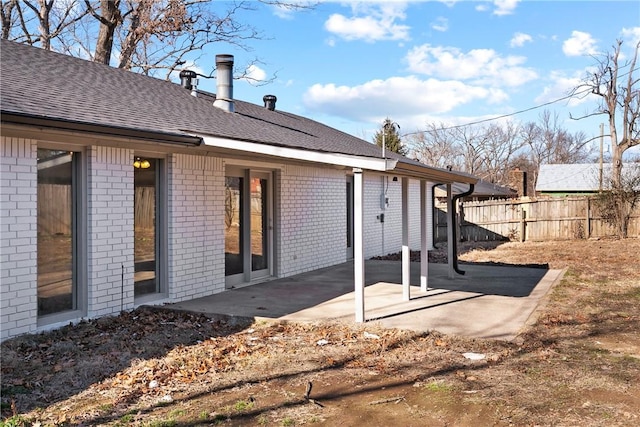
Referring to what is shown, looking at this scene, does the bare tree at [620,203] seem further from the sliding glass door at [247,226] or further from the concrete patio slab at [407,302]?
the sliding glass door at [247,226]

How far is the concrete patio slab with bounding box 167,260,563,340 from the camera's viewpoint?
6.95 metres

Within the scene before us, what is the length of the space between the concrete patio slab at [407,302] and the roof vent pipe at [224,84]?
3.97 meters

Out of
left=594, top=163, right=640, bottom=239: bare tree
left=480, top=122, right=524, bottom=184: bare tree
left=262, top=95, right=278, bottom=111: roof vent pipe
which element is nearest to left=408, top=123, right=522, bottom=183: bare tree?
left=480, top=122, right=524, bottom=184: bare tree

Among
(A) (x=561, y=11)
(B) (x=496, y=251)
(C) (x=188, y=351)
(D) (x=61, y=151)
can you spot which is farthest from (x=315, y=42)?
(C) (x=188, y=351)

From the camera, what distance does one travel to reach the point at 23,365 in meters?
5.11

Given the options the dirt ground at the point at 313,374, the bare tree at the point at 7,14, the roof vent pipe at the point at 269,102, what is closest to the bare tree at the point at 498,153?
the roof vent pipe at the point at 269,102

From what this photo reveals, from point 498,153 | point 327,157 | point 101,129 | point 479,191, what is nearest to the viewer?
point 101,129

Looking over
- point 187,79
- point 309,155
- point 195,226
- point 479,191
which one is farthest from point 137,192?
point 479,191

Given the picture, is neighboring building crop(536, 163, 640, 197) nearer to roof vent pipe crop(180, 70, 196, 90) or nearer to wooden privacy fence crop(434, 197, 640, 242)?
wooden privacy fence crop(434, 197, 640, 242)

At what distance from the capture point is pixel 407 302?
8250 mm

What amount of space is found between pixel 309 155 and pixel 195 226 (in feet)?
9.02

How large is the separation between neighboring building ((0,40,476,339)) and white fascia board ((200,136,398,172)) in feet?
0.06

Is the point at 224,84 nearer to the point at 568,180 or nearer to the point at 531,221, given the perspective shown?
the point at 531,221

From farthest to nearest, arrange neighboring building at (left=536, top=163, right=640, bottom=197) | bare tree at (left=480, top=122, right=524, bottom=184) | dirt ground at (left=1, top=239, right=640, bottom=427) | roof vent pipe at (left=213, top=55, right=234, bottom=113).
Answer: bare tree at (left=480, top=122, right=524, bottom=184), neighboring building at (left=536, top=163, right=640, bottom=197), roof vent pipe at (left=213, top=55, right=234, bottom=113), dirt ground at (left=1, top=239, right=640, bottom=427)
